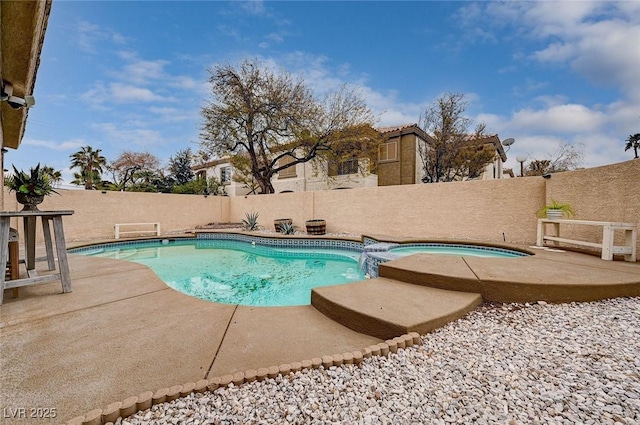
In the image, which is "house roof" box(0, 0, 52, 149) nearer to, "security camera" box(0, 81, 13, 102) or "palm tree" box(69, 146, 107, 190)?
"security camera" box(0, 81, 13, 102)

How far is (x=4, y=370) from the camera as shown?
1.45 m

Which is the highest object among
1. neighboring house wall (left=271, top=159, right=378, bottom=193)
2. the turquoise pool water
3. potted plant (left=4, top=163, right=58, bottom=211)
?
neighboring house wall (left=271, top=159, right=378, bottom=193)

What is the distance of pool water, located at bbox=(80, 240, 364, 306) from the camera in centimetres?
416

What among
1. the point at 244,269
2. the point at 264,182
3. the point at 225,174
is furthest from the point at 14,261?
the point at 225,174

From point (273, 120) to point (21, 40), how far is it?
11.3 meters

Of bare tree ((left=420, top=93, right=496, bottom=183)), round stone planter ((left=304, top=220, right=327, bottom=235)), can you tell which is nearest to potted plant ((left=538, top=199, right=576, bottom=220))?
round stone planter ((left=304, top=220, right=327, bottom=235))

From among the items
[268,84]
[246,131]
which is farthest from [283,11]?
[246,131]

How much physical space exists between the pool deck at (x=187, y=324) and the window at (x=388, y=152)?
1334 cm

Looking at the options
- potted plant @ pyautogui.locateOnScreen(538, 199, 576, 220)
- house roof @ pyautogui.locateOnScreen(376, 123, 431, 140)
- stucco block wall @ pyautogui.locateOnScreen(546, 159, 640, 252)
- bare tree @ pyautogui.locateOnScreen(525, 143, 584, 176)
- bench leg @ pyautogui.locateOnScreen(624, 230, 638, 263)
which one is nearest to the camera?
bench leg @ pyautogui.locateOnScreen(624, 230, 638, 263)

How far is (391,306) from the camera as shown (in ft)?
7.41

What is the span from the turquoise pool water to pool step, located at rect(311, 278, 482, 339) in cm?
308

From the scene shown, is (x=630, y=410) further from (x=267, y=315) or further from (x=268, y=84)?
(x=268, y=84)

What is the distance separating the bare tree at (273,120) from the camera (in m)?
12.6

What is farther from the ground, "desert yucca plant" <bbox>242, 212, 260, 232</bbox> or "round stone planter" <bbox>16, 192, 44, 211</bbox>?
"round stone planter" <bbox>16, 192, 44, 211</bbox>
